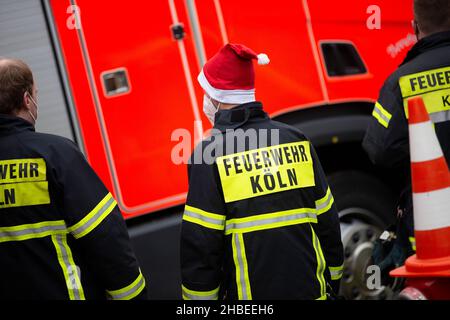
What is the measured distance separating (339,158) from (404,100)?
140 centimetres

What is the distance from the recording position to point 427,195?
286 cm

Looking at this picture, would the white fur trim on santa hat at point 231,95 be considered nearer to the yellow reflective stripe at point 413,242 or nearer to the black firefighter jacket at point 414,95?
the black firefighter jacket at point 414,95

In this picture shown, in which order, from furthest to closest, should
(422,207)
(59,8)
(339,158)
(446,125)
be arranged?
(339,158)
(59,8)
(446,125)
(422,207)

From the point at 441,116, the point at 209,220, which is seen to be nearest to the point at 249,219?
the point at 209,220

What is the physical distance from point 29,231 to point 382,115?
1629mm

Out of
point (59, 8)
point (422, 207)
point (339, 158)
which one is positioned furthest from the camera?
point (339, 158)

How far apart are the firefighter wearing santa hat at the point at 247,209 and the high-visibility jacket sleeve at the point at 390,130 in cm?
58

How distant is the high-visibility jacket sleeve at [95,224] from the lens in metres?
2.88

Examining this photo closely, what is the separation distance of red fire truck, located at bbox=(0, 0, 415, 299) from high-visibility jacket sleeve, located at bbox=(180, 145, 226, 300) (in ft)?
4.09

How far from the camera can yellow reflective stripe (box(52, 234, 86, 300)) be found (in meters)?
2.90

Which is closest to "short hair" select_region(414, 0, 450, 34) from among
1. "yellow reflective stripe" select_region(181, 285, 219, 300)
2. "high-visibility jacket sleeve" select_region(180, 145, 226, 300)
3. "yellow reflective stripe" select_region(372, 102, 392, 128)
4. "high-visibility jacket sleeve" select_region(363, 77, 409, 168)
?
"high-visibility jacket sleeve" select_region(363, 77, 409, 168)

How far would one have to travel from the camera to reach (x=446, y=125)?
3.35m

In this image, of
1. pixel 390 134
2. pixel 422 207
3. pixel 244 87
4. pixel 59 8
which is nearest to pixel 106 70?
pixel 59 8
